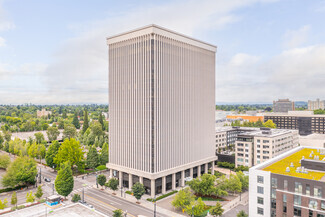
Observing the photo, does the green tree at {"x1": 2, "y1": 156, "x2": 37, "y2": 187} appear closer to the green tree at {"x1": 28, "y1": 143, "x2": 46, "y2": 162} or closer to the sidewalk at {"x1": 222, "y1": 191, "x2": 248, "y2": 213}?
the green tree at {"x1": 28, "y1": 143, "x2": 46, "y2": 162}

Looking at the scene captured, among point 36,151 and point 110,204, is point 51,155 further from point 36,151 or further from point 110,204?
point 110,204

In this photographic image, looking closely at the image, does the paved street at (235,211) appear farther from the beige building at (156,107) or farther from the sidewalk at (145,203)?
the beige building at (156,107)

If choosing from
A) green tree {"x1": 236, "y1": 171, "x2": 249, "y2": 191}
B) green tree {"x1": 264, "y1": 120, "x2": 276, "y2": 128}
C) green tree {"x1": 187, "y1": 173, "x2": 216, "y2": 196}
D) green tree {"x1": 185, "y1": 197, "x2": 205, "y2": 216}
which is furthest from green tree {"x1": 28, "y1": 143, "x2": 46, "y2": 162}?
green tree {"x1": 264, "y1": 120, "x2": 276, "y2": 128}

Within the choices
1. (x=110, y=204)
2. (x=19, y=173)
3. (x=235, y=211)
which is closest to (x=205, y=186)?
(x=235, y=211)

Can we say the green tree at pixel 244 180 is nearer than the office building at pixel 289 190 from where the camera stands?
No

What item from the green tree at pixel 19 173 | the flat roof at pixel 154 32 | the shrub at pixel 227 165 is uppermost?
the flat roof at pixel 154 32

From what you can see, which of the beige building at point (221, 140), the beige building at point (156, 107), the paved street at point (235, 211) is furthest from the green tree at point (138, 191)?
the beige building at point (221, 140)
